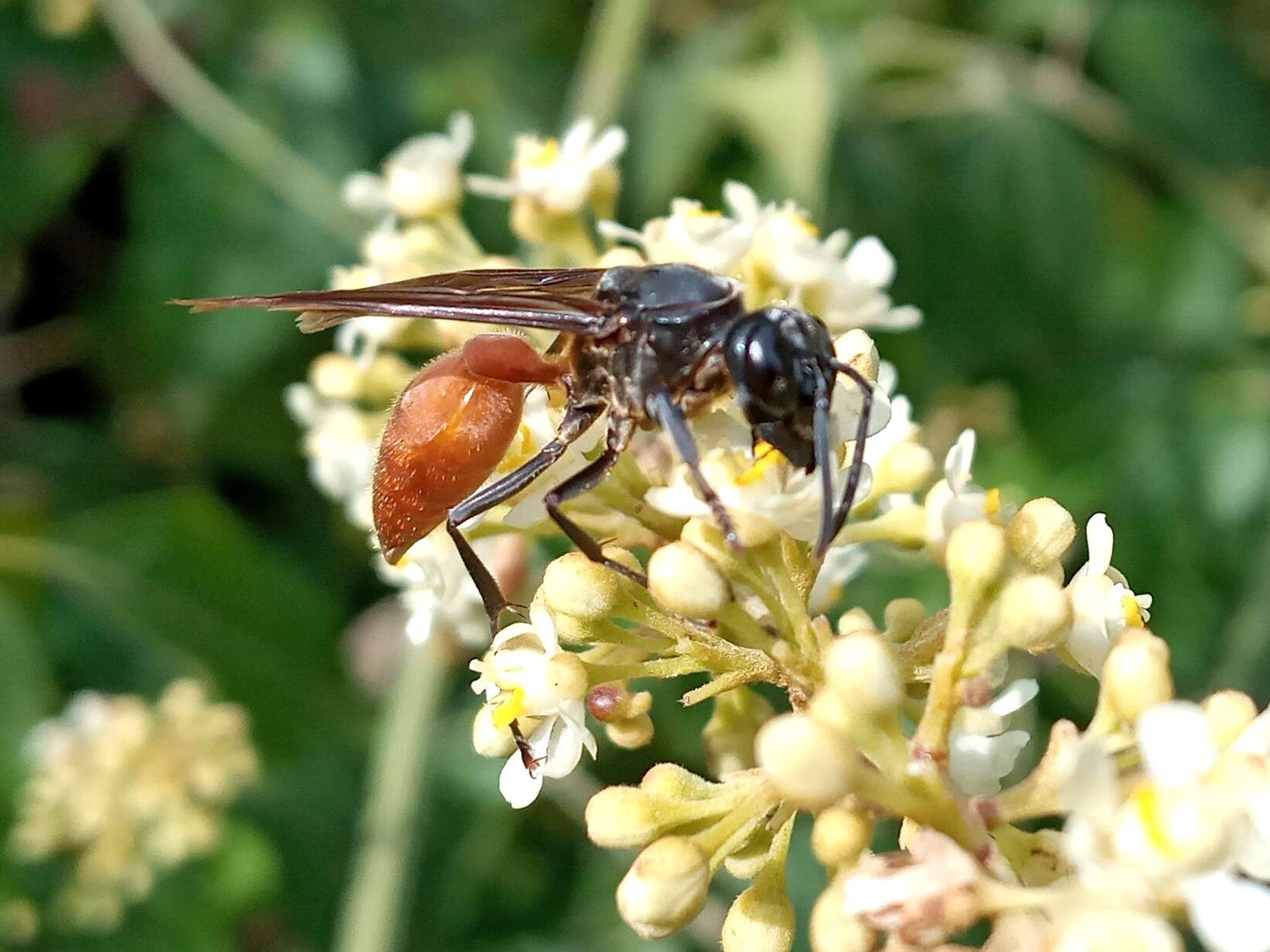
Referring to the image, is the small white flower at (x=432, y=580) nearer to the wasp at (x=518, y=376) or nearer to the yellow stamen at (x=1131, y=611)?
the wasp at (x=518, y=376)

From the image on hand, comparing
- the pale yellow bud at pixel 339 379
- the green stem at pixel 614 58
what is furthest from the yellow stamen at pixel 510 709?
the green stem at pixel 614 58

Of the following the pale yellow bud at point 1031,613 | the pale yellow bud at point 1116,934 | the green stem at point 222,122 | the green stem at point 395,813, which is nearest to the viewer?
the pale yellow bud at point 1116,934

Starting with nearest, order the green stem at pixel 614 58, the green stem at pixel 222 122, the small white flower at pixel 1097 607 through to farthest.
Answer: the small white flower at pixel 1097 607 → the green stem at pixel 614 58 → the green stem at pixel 222 122

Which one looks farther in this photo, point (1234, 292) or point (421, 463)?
point (1234, 292)

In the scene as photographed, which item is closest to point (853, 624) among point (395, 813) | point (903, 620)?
point (903, 620)

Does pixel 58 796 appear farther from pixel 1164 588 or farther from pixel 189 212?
pixel 1164 588

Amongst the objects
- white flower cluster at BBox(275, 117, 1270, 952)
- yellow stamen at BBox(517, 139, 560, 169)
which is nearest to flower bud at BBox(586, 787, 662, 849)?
white flower cluster at BBox(275, 117, 1270, 952)

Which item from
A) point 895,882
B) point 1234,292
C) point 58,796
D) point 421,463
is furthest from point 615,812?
point 1234,292

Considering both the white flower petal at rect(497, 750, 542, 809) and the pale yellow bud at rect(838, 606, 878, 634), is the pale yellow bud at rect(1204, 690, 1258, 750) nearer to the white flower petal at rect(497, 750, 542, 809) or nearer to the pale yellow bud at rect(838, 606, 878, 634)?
the pale yellow bud at rect(838, 606, 878, 634)
